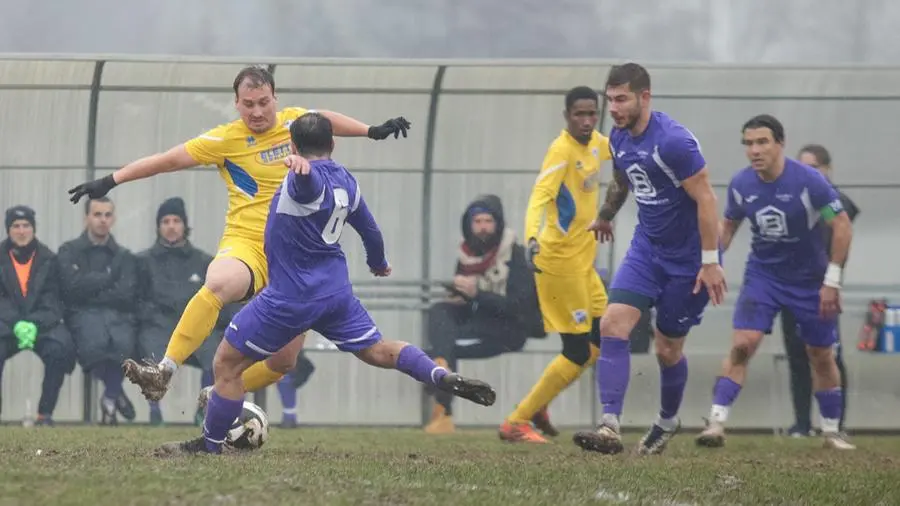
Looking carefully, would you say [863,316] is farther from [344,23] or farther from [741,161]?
[344,23]

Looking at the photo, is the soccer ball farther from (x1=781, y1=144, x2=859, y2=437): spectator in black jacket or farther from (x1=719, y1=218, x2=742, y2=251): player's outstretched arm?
(x1=781, y1=144, x2=859, y2=437): spectator in black jacket

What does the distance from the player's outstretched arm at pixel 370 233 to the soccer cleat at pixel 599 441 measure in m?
1.50

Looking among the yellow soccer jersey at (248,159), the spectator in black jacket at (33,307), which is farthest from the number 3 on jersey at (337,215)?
the spectator in black jacket at (33,307)

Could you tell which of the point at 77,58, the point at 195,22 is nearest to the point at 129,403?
the point at 77,58

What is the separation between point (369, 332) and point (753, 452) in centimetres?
386

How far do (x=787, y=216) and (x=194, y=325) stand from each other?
4503 mm

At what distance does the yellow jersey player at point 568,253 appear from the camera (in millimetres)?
12500

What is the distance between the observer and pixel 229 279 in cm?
972

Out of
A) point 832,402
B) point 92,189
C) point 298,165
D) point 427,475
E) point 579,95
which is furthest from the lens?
point 832,402

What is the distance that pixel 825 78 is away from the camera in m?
16.7

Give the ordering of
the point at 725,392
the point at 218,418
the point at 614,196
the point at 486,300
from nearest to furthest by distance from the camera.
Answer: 1. the point at 218,418
2. the point at 614,196
3. the point at 725,392
4. the point at 486,300

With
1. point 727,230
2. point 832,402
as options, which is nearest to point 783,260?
point 727,230

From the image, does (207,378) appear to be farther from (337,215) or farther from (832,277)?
(337,215)

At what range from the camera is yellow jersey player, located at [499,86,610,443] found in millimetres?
12500
